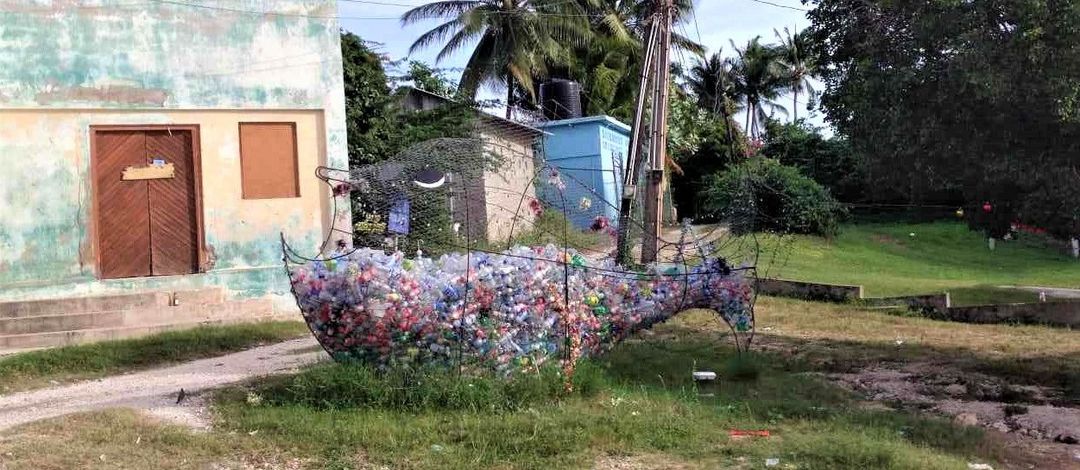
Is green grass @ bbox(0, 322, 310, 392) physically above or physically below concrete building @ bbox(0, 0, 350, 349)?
below

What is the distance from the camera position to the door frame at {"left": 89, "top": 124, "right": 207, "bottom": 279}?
12.1 m

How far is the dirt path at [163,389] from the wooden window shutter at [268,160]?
324 cm

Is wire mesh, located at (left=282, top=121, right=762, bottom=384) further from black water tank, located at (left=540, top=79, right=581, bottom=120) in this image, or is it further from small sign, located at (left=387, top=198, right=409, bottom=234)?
black water tank, located at (left=540, top=79, right=581, bottom=120)

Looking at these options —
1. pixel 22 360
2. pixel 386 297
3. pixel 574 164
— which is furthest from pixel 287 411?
pixel 574 164

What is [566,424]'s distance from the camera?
6.02 m

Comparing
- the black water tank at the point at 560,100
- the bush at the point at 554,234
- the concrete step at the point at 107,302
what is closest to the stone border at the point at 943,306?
the bush at the point at 554,234

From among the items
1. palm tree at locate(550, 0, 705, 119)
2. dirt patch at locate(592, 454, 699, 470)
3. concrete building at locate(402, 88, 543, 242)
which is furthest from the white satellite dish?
palm tree at locate(550, 0, 705, 119)

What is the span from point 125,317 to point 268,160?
2927 mm

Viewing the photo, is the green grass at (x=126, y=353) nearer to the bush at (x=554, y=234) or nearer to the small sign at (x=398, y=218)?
the small sign at (x=398, y=218)

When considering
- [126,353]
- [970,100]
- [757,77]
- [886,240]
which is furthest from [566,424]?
[757,77]

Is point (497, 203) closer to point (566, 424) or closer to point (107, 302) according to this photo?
point (566, 424)

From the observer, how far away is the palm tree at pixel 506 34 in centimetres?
2698

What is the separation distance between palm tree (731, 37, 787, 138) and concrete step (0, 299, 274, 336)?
112 ft

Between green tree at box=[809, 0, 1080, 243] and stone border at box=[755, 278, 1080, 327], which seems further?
stone border at box=[755, 278, 1080, 327]
